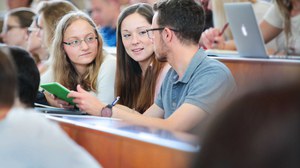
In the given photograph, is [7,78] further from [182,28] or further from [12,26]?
[12,26]

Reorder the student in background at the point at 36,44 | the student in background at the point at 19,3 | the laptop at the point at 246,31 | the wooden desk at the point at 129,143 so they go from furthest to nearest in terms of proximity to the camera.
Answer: the student in background at the point at 19,3 → the student in background at the point at 36,44 → the laptop at the point at 246,31 → the wooden desk at the point at 129,143

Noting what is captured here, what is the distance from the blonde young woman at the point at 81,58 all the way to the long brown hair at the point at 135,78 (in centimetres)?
8

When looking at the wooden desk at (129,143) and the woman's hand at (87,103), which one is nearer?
the wooden desk at (129,143)

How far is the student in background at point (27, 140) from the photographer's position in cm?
144

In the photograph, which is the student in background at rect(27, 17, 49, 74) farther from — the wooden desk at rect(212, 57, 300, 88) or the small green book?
the small green book

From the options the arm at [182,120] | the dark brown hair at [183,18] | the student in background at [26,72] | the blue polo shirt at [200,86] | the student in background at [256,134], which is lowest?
the arm at [182,120]

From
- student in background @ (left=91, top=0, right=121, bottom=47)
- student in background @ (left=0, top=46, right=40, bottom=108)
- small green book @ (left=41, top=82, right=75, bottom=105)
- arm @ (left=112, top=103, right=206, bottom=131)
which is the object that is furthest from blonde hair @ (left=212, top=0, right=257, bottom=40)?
student in background @ (left=0, top=46, right=40, bottom=108)

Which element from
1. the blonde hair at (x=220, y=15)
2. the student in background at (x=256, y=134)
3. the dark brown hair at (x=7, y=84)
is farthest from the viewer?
the blonde hair at (x=220, y=15)

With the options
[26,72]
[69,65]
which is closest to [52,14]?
[69,65]

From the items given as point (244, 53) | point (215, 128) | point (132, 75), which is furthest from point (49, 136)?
point (244, 53)

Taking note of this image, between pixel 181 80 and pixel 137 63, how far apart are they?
2.86 ft

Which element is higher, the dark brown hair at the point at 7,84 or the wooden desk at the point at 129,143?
the dark brown hair at the point at 7,84

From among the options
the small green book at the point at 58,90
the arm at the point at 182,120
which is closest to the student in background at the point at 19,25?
the small green book at the point at 58,90

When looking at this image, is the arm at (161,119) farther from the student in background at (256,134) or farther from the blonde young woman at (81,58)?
the student in background at (256,134)
